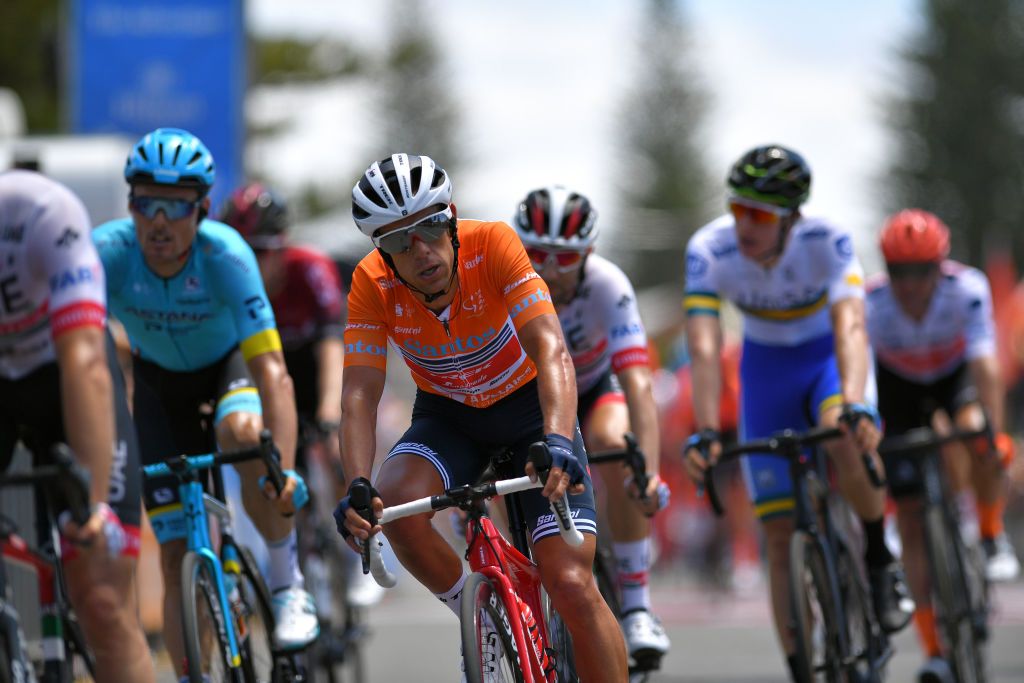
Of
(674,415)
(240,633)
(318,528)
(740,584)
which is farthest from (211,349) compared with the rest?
(674,415)

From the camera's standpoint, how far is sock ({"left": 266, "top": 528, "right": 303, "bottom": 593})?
7461 millimetres

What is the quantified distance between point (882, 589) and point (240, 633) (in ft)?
10.8

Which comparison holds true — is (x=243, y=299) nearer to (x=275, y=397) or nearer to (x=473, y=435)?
(x=275, y=397)

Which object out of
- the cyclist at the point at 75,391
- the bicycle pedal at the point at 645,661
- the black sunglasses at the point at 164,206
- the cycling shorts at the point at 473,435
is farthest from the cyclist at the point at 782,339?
the cyclist at the point at 75,391

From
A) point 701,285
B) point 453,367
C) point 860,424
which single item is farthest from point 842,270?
point 453,367

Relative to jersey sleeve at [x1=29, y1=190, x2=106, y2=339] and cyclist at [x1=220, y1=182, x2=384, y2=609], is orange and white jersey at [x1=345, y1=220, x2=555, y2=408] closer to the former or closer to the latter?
jersey sleeve at [x1=29, y1=190, x2=106, y2=339]

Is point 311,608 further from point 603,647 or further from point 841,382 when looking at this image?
point 841,382

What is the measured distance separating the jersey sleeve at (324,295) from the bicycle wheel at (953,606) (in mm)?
3480

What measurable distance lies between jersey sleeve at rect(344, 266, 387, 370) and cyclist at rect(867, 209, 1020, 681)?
4.34 meters

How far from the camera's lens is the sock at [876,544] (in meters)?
8.34

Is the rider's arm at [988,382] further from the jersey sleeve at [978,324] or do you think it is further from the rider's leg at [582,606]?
the rider's leg at [582,606]

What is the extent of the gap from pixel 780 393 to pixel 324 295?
2.63 m

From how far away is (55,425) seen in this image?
5.64 metres

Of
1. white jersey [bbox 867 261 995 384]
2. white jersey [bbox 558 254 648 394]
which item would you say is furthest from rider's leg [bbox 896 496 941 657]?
white jersey [bbox 558 254 648 394]
